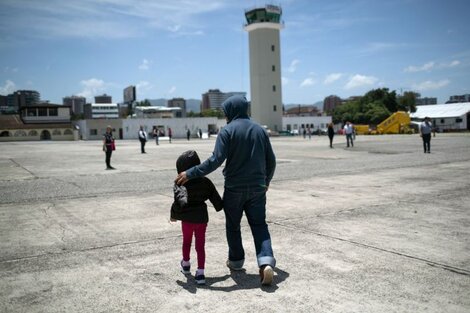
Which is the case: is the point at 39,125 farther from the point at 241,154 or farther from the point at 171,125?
the point at 241,154

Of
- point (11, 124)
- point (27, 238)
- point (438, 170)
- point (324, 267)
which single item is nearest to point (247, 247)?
point (324, 267)

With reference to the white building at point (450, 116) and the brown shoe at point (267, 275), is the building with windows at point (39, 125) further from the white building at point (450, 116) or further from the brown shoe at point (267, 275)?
the brown shoe at point (267, 275)

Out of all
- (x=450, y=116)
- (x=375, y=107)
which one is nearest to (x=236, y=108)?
(x=375, y=107)

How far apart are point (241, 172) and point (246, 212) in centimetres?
45

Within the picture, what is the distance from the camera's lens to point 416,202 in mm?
8141

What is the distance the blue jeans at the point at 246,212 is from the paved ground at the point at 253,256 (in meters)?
0.30

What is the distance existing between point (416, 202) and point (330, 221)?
8.17 feet

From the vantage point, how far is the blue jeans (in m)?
4.25

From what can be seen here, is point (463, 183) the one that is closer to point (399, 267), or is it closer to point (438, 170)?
point (438, 170)

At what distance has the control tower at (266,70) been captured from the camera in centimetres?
7281

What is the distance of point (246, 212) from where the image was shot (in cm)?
434

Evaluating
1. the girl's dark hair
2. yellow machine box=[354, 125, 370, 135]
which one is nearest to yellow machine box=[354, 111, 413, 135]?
yellow machine box=[354, 125, 370, 135]

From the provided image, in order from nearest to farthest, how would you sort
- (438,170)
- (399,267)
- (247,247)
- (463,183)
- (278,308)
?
(278,308)
(399,267)
(247,247)
(463,183)
(438,170)

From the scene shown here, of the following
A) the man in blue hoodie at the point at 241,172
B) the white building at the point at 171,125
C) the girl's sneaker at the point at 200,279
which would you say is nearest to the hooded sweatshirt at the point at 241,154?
the man in blue hoodie at the point at 241,172
